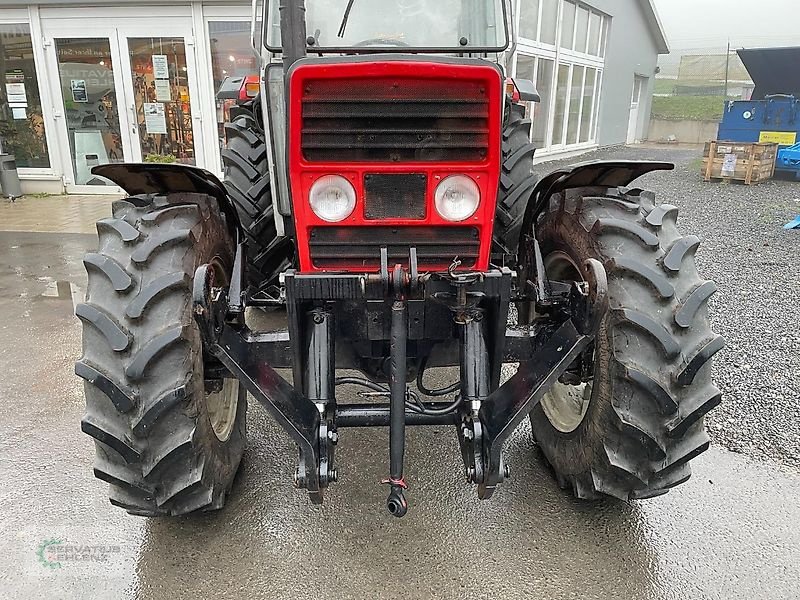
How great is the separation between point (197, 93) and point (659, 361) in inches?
359

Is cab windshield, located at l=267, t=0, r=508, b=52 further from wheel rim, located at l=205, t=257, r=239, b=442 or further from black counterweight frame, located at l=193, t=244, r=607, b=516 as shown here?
wheel rim, located at l=205, t=257, r=239, b=442

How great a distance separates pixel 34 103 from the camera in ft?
33.3

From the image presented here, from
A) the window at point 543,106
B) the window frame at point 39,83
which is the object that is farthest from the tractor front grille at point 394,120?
the window at point 543,106

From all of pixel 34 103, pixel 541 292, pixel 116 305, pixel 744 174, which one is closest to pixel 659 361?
pixel 541 292

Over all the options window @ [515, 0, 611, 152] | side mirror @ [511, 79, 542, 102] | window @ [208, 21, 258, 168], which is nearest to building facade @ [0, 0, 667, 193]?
window @ [208, 21, 258, 168]

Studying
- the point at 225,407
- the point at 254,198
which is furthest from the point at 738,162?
the point at 225,407

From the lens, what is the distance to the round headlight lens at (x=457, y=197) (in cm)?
220

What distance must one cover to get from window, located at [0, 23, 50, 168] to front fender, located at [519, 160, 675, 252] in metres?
10.0

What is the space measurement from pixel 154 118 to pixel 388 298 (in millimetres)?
9159

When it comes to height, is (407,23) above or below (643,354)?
above

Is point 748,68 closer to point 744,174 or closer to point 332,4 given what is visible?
point 744,174

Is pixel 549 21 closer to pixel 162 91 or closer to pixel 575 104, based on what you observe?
pixel 575 104

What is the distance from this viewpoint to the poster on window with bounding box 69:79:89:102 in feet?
32.5

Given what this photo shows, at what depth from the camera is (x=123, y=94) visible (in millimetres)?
9836
